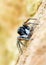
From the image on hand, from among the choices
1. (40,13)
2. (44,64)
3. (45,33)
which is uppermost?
(40,13)

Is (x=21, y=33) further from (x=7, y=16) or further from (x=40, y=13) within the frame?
(x=7, y=16)

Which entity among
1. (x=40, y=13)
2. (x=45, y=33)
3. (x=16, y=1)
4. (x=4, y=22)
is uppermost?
(x=16, y=1)

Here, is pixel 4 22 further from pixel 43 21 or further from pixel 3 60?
pixel 43 21

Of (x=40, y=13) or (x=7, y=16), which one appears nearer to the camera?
(x=40, y=13)

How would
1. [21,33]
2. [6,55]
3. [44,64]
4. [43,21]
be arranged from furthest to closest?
[6,55]
[21,33]
[43,21]
[44,64]

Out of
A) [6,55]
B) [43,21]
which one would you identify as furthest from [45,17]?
[6,55]

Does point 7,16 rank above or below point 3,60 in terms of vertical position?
above

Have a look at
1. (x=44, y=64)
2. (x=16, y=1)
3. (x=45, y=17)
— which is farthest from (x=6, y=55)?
(x=44, y=64)

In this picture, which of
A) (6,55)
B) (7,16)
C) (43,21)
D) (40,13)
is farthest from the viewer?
(7,16)

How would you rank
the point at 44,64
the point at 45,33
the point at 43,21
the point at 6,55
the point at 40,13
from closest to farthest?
the point at 44,64 → the point at 45,33 → the point at 43,21 → the point at 40,13 → the point at 6,55
